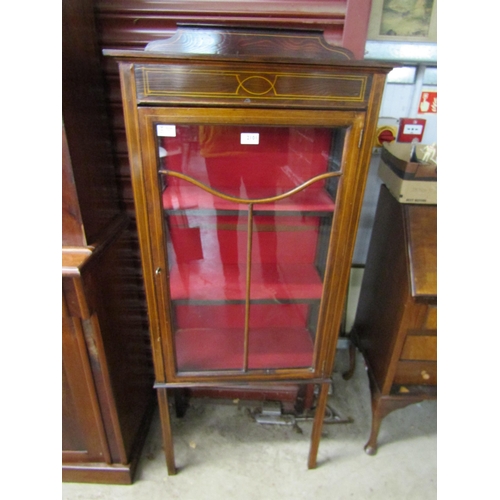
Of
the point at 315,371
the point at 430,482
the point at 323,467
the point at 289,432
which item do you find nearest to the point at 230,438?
the point at 289,432

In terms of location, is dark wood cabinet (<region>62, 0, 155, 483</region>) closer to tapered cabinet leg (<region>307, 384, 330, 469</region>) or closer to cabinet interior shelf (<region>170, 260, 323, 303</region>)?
cabinet interior shelf (<region>170, 260, 323, 303</region>)

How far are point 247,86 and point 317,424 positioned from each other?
110 centimetres

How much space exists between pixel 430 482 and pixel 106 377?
1.23 meters

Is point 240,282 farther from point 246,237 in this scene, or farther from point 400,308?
point 400,308

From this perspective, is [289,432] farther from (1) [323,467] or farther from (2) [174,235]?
(2) [174,235]

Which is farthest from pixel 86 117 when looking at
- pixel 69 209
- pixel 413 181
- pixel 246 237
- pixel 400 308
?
pixel 400 308

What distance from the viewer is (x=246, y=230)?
1.00 m

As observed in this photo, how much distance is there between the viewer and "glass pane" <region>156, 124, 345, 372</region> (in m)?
0.90

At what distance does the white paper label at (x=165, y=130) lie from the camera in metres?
0.79

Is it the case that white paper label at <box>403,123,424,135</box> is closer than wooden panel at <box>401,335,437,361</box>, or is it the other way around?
wooden panel at <box>401,335,437,361</box>

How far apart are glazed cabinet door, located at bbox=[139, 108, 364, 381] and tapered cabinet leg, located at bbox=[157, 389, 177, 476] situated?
10cm

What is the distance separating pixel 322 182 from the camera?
0.94 metres

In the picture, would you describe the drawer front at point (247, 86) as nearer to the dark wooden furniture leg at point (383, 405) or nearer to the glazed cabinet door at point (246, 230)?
the glazed cabinet door at point (246, 230)

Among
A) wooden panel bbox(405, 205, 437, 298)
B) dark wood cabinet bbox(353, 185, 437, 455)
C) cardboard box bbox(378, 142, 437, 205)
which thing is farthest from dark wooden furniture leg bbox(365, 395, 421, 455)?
cardboard box bbox(378, 142, 437, 205)
